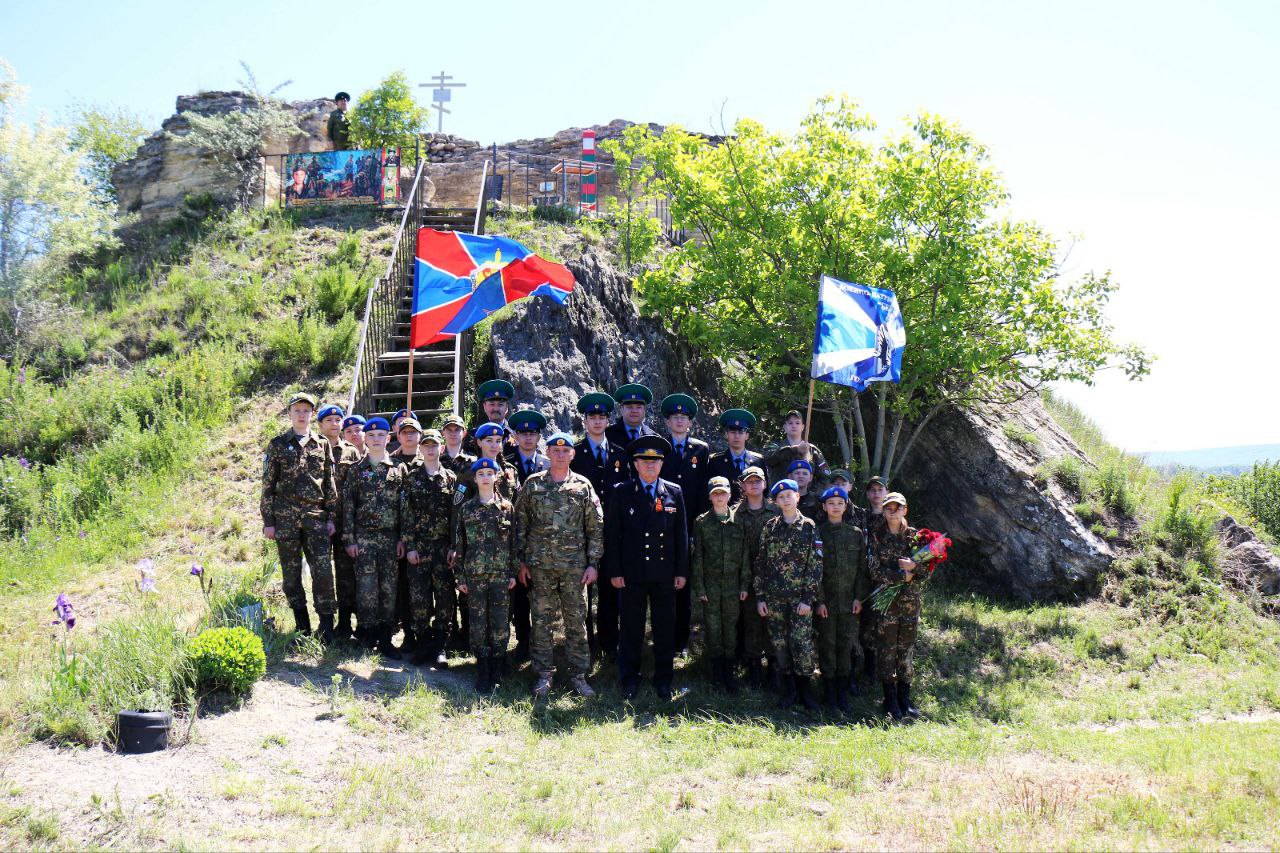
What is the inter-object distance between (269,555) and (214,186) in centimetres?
1222

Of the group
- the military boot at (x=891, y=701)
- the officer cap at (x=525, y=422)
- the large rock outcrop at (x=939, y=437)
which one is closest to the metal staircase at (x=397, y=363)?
the large rock outcrop at (x=939, y=437)

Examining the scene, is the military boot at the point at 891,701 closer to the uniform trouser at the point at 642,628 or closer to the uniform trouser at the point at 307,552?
the uniform trouser at the point at 642,628

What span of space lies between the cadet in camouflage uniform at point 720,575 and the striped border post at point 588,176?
42.8 ft

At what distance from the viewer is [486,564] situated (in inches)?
258

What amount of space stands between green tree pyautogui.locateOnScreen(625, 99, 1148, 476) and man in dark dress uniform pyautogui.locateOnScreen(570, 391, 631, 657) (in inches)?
158

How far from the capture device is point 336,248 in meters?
15.6

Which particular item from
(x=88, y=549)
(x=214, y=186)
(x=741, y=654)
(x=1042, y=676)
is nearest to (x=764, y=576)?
(x=741, y=654)

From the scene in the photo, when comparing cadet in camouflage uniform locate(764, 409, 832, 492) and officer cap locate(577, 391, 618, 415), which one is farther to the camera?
cadet in camouflage uniform locate(764, 409, 832, 492)

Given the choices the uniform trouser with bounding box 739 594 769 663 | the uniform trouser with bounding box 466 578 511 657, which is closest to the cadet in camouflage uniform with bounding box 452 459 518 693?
the uniform trouser with bounding box 466 578 511 657

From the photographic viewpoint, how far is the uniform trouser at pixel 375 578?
268 inches

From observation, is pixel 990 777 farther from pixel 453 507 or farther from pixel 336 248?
pixel 336 248

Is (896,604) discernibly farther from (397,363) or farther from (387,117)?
(387,117)

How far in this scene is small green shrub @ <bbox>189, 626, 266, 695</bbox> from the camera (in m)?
5.64

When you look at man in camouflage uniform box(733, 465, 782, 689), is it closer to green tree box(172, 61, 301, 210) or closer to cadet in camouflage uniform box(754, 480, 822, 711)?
cadet in camouflage uniform box(754, 480, 822, 711)
